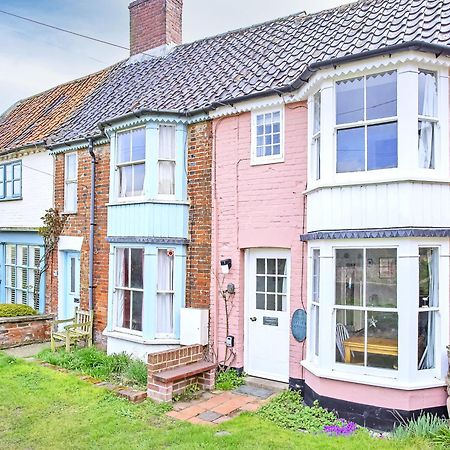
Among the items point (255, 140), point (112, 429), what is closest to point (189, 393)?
point (112, 429)

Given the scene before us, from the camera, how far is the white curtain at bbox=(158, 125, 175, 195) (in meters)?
10.3

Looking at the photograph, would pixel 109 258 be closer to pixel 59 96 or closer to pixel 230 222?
pixel 230 222

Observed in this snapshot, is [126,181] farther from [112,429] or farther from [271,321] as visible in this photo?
[112,429]

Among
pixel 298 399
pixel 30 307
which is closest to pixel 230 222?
pixel 298 399

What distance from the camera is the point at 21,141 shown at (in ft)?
50.0

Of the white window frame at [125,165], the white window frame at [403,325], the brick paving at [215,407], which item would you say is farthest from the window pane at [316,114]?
the brick paving at [215,407]

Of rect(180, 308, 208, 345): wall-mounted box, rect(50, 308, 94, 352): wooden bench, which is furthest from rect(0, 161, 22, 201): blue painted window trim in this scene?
rect(180, 308, 208, 345): wall-mounted box

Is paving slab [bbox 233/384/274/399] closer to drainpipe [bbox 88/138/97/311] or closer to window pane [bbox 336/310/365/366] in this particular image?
window pane [bbox 336/310/365/366]

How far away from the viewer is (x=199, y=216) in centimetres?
1005

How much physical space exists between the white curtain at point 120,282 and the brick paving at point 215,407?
3.54m

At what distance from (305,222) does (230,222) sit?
1.84 metres

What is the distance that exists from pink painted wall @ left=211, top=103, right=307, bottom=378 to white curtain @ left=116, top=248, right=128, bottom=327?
8.54 ft

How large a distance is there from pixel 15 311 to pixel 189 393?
24.0 feet

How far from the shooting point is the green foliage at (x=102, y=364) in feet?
30.3
